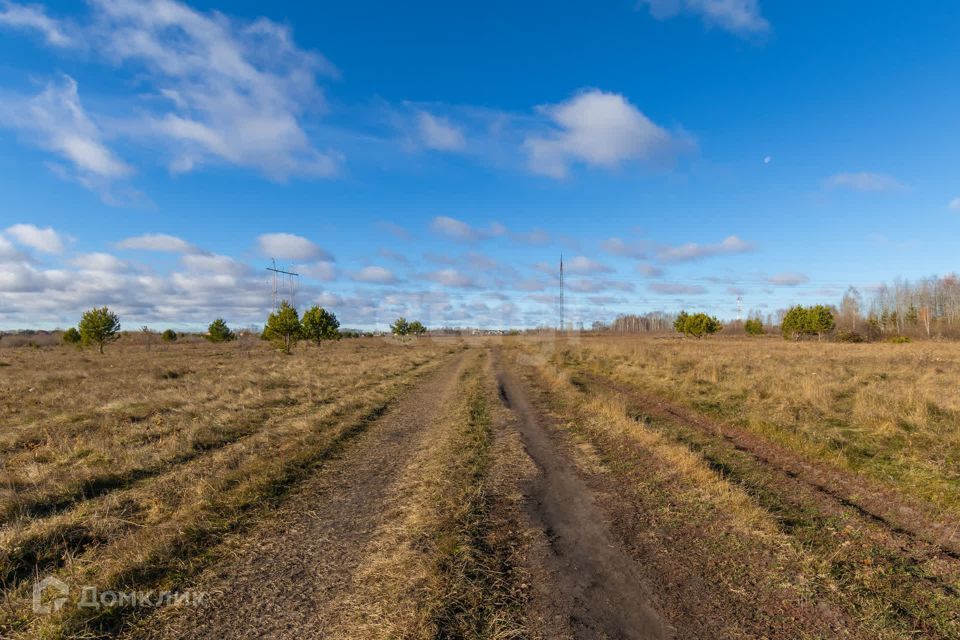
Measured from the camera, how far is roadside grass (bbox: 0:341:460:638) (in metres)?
5.01

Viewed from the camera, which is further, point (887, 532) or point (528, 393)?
point (528, 393)

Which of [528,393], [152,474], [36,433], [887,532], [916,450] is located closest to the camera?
[887,532]

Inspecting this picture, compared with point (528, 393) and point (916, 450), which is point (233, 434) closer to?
point (528, 393)

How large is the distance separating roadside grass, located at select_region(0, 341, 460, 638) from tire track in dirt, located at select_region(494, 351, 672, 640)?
423 centimetres

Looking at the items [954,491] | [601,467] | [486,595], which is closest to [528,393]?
[601,467]

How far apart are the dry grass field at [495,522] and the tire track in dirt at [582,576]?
0.11 feet

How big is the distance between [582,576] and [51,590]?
592 centimetres

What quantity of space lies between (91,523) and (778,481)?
1182 cm

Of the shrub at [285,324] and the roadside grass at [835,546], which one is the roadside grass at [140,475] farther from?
the shrub at [285,324]

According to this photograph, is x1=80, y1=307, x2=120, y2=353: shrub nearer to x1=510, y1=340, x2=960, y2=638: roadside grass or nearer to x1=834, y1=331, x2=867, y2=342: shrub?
x1=510, y1=340, x2=960, y2=638: roadside grass

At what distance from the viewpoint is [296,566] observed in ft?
17.2

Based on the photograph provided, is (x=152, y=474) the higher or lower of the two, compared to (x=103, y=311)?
lower

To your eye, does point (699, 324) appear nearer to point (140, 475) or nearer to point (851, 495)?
point (851, 495)

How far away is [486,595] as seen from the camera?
4645mm
